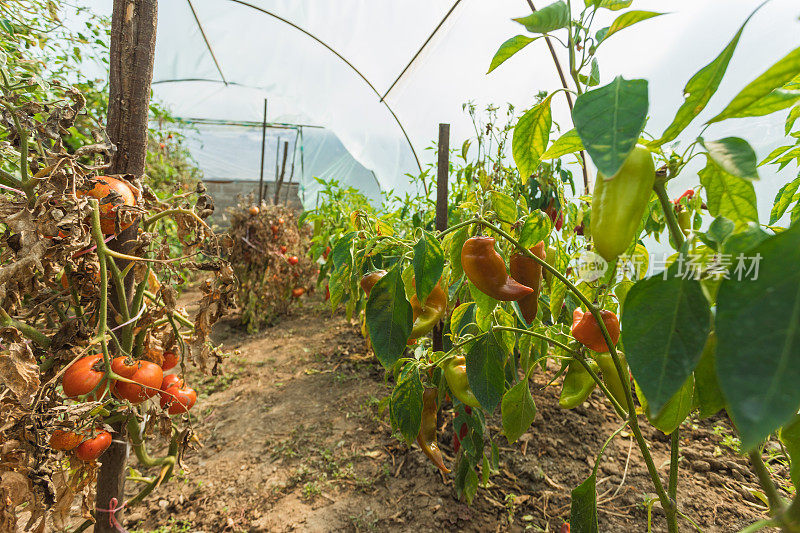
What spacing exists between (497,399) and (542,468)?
1004mm

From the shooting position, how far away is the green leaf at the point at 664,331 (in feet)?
1.02

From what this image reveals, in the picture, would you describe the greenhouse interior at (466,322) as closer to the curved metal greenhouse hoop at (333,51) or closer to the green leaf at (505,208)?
the green leaf at (505,208)

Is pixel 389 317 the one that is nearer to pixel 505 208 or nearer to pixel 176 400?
pixel 505 208

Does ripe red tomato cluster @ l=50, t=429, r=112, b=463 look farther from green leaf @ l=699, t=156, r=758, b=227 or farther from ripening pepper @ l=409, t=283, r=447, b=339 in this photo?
green leaf @ l=699, t=156, r=758, b=227

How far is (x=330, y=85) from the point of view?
470cm

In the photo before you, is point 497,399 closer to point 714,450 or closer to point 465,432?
point 465,432

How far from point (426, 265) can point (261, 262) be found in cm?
324

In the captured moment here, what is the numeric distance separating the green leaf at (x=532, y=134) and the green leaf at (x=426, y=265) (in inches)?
7.0

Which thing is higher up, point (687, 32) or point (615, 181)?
point (687, 32)

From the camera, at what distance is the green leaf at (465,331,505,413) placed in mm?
705

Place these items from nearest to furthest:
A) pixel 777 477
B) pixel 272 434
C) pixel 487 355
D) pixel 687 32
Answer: pixel 487 355 → pixel 777 477 → pixel 272 434 → pixel 687 32

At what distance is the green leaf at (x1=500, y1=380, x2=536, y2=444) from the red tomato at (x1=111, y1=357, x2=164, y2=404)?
2.17ft

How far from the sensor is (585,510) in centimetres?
68

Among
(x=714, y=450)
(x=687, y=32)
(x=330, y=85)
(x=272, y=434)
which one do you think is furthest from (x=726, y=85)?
(x=330, y=85)
